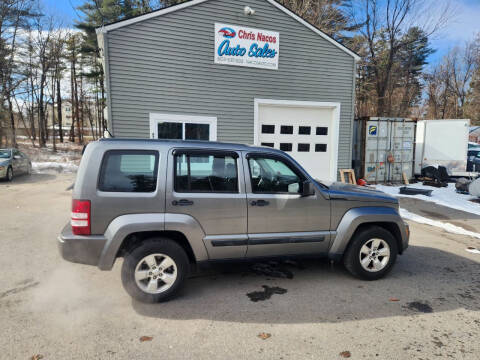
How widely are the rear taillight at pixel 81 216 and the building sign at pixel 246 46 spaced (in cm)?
742

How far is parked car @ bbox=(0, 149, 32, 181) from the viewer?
13277mm

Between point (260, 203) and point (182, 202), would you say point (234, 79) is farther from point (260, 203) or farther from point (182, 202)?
point (182, 202)

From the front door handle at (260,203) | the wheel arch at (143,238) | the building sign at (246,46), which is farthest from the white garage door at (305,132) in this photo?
the wheel arch at (143,238)

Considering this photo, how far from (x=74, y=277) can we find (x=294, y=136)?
8205 millimetres

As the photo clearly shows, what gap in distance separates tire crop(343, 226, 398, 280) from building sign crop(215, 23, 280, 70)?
7.33 metres

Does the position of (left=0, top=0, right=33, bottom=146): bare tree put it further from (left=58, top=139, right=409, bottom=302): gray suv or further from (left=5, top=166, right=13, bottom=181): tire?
(left=58, top=139, right=409, bottom=302): gray suv

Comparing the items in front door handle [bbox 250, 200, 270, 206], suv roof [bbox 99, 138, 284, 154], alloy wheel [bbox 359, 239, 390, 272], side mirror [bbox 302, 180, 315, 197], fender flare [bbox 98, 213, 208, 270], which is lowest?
alloy wheel [bbox 359, 239, 390, 272]

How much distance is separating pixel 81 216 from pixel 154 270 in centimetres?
95

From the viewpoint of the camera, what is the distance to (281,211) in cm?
367

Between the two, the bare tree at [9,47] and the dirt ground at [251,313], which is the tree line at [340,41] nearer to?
the bare tree at [9,47]

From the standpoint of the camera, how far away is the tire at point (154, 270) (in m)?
3.25

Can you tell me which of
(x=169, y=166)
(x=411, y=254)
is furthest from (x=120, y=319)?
(x=411, y=254)

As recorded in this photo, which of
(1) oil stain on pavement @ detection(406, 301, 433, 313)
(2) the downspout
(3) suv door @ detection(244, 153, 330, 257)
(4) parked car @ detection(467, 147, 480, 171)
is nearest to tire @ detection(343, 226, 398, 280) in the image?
(3) suv door @ detection(244, 153, 330, 257)

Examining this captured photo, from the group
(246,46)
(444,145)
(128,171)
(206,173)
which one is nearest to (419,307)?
(206,173)
